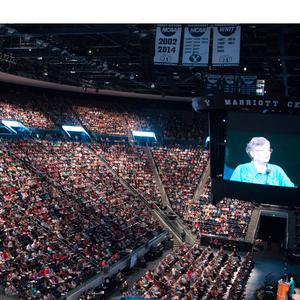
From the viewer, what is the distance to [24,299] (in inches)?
576

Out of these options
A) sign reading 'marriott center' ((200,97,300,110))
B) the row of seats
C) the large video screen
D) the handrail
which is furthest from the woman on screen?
the row of seats

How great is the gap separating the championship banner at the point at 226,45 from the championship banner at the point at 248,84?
18.1 ft

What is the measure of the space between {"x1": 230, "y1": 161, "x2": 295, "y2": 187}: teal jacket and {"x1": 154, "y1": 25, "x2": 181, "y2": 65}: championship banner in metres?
6.19

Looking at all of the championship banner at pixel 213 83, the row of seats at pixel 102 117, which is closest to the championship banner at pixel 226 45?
the championship banner at pixel 213 83

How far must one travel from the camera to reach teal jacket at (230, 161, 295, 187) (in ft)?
49.6

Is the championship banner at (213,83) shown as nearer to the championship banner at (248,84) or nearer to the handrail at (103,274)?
the championship banner at (248,84)

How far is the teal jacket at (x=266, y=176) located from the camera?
1513 cm

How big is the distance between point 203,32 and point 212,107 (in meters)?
4.69

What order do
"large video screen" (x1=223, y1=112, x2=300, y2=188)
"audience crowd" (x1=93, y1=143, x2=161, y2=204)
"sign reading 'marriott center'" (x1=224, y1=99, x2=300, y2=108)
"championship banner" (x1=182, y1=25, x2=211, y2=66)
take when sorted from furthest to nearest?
"audience crowd" (x1=93, y1=143, x2=161, y2=204), "large video screen" (x1=223, y1=112, x2=300, y2=188), "sign reading 'marriott center'" (x1=224, y1=99, x2=300, y2=108), "championship banner" (x1=182, y1=25, x2=211, y2=66)

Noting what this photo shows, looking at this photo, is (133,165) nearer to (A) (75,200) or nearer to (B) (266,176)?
(A) (75,200)

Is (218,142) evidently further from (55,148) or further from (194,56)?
(55,148)

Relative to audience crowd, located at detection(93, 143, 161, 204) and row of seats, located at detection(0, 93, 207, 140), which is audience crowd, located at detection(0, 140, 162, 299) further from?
row of seats, located at detection(0, 93, 207, 140)

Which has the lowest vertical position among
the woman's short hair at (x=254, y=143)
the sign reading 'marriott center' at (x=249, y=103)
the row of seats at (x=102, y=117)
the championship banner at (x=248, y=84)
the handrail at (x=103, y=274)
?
the handrail at (x=103, y=274)
